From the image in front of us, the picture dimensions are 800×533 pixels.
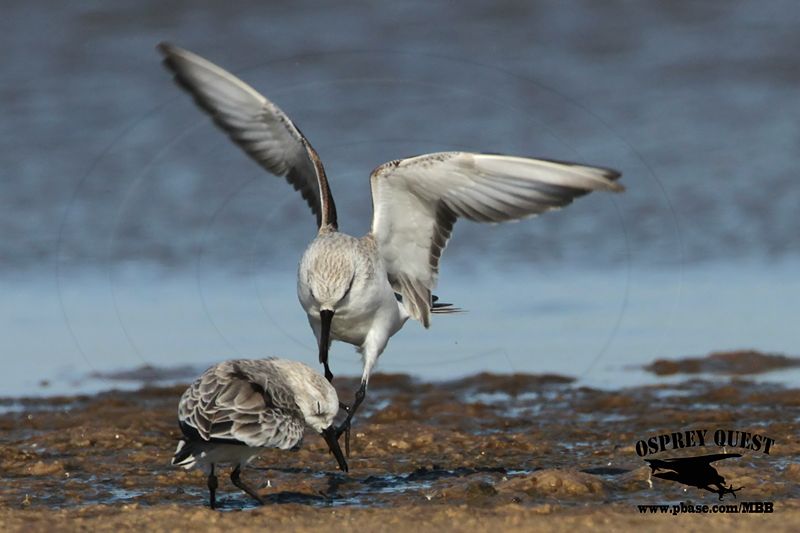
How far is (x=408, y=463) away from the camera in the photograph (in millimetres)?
8609

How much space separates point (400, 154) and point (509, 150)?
4.46 feet

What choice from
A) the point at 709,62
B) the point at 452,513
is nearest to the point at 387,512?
the point at 452,513

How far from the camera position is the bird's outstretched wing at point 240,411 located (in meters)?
7.05

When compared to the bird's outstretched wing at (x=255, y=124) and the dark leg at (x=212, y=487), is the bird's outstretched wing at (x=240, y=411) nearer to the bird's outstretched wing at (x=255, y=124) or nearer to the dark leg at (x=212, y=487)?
the dark leg at (x=212, y=487)

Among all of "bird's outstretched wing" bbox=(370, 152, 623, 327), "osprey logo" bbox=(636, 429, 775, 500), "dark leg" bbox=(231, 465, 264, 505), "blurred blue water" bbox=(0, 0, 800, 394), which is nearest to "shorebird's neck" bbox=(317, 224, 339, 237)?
"bird's outstretched wing" bbox=(370, 152, 623, 327)

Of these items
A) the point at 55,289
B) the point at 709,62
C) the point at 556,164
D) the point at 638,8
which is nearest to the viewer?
the point at 556,164

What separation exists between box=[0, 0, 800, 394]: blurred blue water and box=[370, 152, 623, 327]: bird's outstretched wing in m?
1.74

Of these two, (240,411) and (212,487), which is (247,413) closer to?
(240,411)

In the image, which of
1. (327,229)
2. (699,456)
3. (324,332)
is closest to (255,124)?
(327,229)

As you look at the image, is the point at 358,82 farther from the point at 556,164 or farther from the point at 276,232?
the point at 556,164

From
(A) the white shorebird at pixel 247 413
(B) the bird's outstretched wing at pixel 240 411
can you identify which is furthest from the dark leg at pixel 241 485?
(B) the bird's outstretched wing at pixel 240 411

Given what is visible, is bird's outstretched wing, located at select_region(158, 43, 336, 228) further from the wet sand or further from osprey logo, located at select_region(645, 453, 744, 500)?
osprey logo, located at select_region(645, 453, 744, 500)

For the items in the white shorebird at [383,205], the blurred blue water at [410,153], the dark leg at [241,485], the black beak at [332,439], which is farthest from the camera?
the blurred blue water at [410,153]

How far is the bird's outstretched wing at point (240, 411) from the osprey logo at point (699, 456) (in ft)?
6.67
